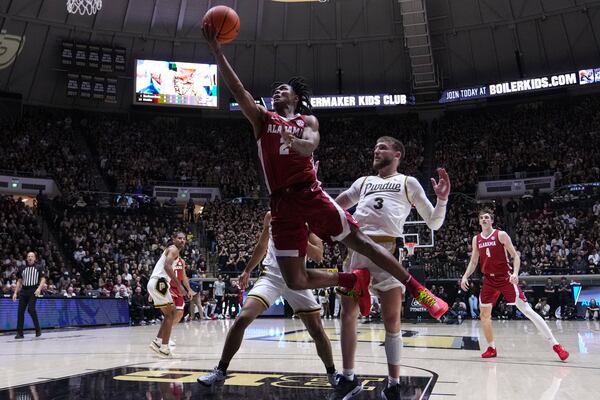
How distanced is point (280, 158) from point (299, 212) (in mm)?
448

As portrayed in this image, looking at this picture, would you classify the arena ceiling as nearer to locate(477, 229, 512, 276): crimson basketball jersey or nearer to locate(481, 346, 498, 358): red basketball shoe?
locate(477, 229, 512, 276): crimson basketball jersey

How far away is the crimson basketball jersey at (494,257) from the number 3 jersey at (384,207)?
401cm

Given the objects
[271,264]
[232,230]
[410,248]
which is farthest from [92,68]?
[271,264]

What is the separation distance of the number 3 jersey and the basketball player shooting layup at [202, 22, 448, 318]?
17.9 inches

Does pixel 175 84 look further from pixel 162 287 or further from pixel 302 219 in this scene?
pixel 302 219

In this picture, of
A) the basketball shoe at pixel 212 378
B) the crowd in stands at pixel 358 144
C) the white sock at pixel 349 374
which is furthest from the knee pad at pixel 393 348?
the crowd in stands at pixel 358 144

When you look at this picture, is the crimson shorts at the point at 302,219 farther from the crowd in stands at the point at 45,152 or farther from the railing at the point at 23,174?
the railing at the point at 23,174

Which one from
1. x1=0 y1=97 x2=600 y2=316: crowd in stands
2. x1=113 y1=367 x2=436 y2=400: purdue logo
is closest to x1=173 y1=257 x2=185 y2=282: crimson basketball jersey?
x1=113 y1=367 x2=436 y2=400: purdue logo

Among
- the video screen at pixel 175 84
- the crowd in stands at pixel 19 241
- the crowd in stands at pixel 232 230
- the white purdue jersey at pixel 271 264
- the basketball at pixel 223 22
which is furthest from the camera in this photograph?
the video screen at pixel 175 84

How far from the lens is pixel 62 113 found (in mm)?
30953

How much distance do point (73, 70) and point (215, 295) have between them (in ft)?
46.4

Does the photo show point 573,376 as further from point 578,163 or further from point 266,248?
point 578,163

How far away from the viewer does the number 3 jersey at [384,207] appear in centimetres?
488

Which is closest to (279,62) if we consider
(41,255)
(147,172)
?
(147,172)
